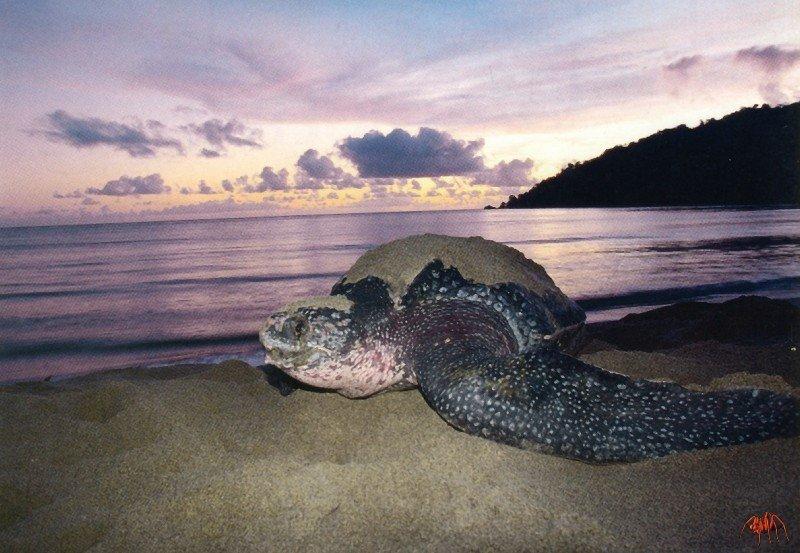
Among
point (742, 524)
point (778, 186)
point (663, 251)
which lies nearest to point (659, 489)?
point (742, 524)

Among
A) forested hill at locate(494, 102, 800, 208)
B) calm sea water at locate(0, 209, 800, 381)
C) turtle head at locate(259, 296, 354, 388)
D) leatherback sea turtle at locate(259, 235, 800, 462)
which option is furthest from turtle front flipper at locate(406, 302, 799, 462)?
forested hill at locate(494, 102, 800, 208)

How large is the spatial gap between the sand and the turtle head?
295mm

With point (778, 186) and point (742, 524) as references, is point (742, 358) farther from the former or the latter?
point (778, 186)

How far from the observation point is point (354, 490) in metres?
1.68

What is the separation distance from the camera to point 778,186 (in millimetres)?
43969

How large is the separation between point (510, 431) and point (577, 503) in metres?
0.38

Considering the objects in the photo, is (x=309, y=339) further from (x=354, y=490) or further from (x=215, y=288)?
(x=215, y=288)

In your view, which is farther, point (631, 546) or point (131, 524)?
point (131, 524)

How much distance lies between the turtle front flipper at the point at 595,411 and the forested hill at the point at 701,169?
4478 cm

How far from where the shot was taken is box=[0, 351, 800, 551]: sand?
1470 mm

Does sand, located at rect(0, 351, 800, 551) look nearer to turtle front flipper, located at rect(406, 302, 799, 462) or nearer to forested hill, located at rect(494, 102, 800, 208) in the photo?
turtle front flipper, located at rect(406, 302, 799, 462)

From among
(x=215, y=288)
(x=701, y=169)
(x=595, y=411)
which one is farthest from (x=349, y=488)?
(x=701, y=169)

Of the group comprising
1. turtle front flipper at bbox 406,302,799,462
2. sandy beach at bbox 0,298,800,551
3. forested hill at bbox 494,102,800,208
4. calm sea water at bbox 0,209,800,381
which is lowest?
calm sea water at bbox 0,209,800,381

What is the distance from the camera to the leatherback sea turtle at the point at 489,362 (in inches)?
75.1
